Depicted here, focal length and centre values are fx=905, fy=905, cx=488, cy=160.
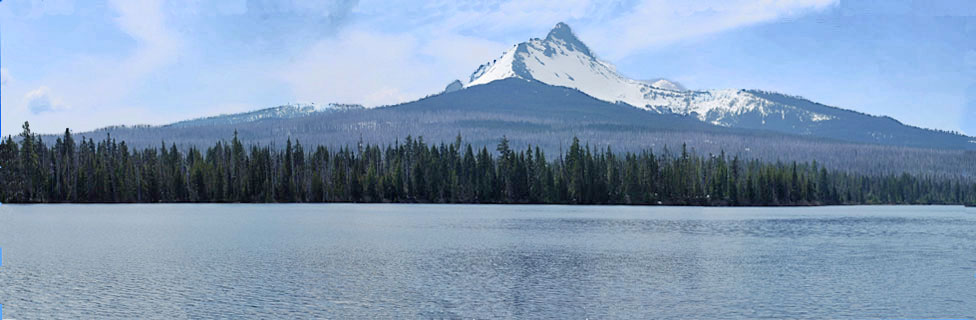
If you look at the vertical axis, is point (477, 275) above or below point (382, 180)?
below

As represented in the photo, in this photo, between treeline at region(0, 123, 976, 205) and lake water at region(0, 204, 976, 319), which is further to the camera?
treeline at region(0, 123, 976, 205)

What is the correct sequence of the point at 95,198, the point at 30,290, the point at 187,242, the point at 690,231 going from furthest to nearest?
1. the point at 95,198
2. the point at 690,231
3. the point at 187,242
4. the point at 30,290

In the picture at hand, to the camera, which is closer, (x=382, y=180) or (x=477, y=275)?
(x=477, y=275)

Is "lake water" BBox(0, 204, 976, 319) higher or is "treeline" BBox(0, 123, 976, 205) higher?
"treeline" BBox(0, 123, 976, 205)

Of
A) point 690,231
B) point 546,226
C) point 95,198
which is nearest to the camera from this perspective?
point 690,231

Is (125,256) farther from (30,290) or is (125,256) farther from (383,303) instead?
(383,303)

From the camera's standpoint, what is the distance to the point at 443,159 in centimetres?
18000

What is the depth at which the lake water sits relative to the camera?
31.0 m

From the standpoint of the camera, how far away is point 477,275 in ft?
132

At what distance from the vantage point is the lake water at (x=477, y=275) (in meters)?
31.0

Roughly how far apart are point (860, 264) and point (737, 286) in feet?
41.7

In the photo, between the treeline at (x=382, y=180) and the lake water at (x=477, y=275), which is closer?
the lake water at (x=477, y=275)

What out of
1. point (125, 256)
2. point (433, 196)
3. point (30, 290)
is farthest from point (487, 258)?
point (433, 196)

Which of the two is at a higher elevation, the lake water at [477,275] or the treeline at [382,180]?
the treeline at [382,180]
